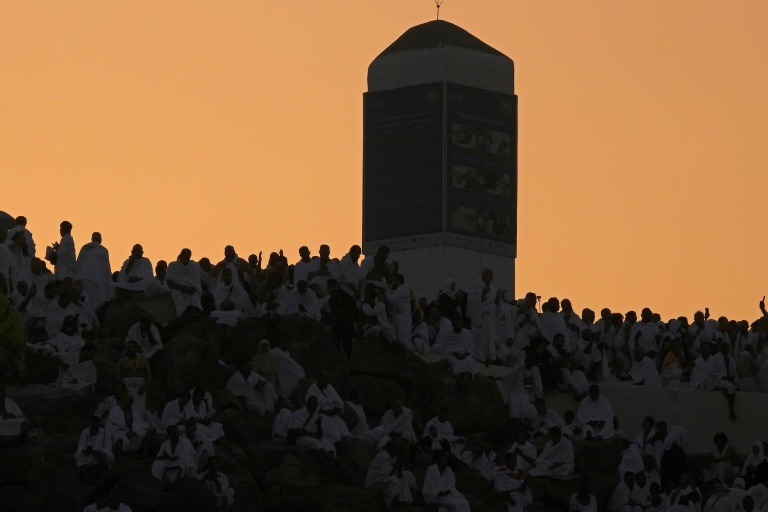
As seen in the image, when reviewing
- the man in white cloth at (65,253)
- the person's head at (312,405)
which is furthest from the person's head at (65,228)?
the person's head at (312,405)

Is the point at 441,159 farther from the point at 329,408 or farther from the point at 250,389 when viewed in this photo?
the point at 329,408

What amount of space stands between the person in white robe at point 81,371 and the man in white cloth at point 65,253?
161 inches

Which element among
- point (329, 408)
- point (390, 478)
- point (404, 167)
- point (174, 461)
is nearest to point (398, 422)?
point (329, 408)

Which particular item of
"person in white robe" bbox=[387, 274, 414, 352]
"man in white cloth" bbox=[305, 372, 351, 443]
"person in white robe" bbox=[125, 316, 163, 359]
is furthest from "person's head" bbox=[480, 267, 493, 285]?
"person in white robe" bbox=[125, 316, 163, 359]

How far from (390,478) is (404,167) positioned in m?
16.5

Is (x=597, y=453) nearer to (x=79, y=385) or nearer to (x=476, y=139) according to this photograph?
(x=79, y=385)

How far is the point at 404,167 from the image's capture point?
185 feet

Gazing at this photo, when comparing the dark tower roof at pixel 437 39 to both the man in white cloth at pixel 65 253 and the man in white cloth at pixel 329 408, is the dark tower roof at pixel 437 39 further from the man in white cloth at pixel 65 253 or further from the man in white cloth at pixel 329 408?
the man in white cloth at pixel 329 408

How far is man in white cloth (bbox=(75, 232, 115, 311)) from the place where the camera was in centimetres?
4528

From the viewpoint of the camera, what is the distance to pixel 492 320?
48031 mm

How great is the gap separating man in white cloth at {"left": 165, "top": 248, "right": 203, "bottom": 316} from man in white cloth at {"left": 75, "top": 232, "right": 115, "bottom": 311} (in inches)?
47.0

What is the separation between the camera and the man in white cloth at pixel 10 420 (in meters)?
39.7

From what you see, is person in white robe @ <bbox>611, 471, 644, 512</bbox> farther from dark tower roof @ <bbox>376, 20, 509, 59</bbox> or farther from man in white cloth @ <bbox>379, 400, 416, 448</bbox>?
dark tower roof @ <bbox>376, 20, 509, 59</bbox>

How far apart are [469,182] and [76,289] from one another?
14798mm
